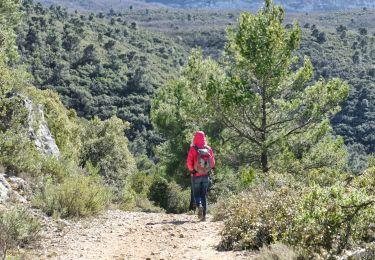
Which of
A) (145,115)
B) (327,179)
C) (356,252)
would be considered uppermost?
(356,252)

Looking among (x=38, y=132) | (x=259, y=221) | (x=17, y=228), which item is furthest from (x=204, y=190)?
(x=38, y=132)

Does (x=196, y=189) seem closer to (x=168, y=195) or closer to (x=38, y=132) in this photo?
(x=38, y=132)

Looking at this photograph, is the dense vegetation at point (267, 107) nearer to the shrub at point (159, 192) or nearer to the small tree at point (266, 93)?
the small tree at point (266, 93)

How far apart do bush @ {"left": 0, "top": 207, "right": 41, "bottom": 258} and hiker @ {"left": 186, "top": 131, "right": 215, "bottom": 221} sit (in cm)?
342

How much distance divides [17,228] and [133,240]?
1.86 metres

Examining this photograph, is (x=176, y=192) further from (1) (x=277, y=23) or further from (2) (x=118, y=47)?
(2) (x=118, y=47)

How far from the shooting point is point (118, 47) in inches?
3875

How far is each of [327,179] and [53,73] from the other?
221 ft

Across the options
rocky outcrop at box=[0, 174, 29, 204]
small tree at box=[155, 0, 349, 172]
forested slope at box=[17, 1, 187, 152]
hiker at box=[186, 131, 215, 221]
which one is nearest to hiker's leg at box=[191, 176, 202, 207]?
hiker at box=[186, 131, 215, 221]

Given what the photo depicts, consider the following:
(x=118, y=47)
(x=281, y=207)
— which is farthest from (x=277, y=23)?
A: (x=118, y=47)

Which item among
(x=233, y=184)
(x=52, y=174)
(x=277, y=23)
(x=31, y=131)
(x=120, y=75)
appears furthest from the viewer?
(x=120, y=75)

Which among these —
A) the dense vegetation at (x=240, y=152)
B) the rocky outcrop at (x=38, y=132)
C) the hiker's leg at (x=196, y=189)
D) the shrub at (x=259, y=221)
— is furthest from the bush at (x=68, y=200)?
the rocky outcrop at (x=38, y=132)

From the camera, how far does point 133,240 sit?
7.68 m

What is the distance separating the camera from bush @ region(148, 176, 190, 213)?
20953 millimetres
